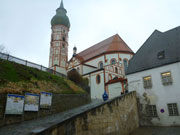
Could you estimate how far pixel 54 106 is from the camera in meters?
12.1

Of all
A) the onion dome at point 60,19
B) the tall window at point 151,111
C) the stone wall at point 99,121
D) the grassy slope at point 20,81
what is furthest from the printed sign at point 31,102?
the onion dome at point 60,19

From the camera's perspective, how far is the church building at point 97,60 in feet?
85.5

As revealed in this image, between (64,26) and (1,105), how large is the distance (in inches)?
1498

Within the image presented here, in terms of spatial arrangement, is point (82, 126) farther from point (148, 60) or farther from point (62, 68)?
point (62, 68)

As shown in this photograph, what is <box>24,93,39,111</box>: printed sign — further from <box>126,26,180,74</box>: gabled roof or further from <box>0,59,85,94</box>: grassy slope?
<box>126,26,180,74</box>: gabled roof

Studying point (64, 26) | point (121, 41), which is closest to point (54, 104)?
point (121, 41)

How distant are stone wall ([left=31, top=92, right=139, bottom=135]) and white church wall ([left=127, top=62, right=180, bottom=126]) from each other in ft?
8.40

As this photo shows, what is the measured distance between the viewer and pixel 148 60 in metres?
15.7

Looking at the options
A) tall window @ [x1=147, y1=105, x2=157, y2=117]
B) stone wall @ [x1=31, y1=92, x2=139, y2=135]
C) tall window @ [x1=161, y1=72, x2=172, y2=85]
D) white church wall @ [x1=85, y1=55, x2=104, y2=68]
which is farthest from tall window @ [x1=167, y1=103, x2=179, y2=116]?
white church wall @ [x1=85, y1=55, x2=104, y2=68]

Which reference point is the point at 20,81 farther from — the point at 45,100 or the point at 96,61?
the point at 96,61

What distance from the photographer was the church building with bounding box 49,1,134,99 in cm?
2605

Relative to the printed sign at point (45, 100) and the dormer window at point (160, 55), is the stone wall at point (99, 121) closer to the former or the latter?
the printed sign at point (45, 100)

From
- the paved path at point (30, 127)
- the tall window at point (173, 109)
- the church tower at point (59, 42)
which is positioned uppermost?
the church tower at point (59, 42)

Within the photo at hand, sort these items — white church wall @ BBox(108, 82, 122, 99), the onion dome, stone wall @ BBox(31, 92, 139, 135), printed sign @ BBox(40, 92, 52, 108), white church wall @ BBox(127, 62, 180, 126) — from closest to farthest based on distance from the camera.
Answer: stone wall @ BBox(31, 92, 139, 135) < printed sign @ BBox(40, 92, 52, 108) < white church wall @ BBox(127, 62, 180, 126) < white church wall @ BBox(108, 82, 122, 99) < the onion dome
